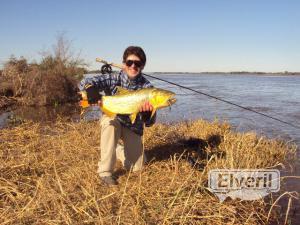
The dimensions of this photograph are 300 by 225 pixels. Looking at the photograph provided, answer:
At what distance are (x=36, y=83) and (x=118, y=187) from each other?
15.6 meters

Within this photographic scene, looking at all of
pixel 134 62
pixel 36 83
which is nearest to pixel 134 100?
pixel 134 62

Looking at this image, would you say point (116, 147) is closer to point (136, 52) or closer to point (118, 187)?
point (118, 187)

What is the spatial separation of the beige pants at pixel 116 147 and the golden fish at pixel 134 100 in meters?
0.39

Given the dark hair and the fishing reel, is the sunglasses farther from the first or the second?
the fishing reel

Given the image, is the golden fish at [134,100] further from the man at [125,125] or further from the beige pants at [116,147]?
the beige pants at [116,147]

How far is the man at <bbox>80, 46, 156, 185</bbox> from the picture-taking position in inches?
205

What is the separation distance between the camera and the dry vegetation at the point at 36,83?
19250 millimetres

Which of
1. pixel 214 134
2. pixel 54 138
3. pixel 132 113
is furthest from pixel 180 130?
pixel 132 113

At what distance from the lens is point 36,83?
63.8 ft

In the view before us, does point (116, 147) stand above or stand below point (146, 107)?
below

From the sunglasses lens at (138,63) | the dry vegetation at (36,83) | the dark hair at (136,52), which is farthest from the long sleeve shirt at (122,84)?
the dry vegetation at (36,83)

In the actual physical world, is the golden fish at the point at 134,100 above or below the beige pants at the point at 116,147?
above

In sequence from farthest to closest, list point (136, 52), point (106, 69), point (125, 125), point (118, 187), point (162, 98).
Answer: point (106, 69) < point (125, 125) < point (136, 52) < point (118, 187) < point (162, 98)

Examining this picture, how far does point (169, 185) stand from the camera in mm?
4918
